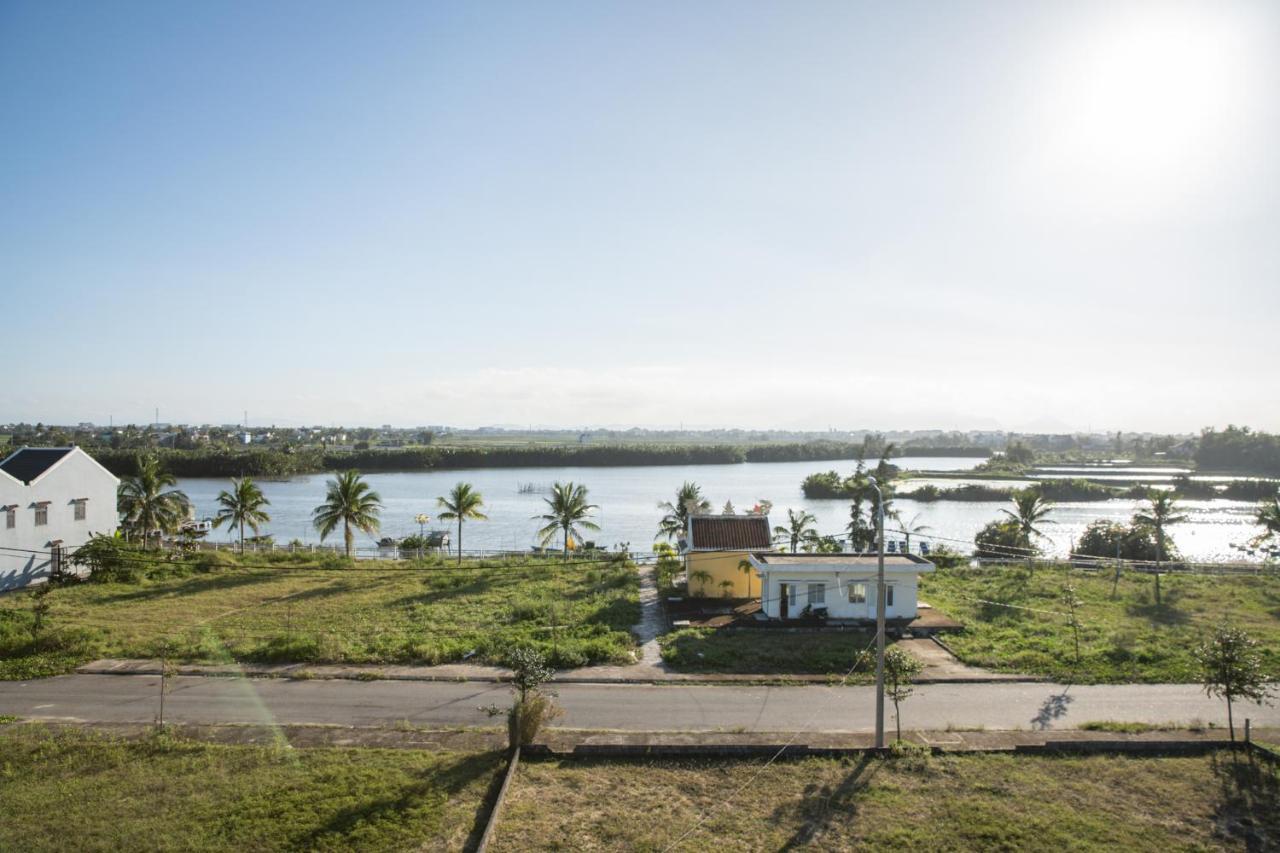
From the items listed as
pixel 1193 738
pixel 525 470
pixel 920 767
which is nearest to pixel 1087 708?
pixel 1193 738

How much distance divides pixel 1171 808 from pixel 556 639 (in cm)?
1454

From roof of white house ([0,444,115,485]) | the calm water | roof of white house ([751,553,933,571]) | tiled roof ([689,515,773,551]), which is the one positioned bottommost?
the calm water


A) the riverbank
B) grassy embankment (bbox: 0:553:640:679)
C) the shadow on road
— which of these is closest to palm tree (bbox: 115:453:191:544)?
grassy embankment (bbox: 0:553:640:679)

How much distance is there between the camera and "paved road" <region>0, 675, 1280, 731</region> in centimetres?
1561

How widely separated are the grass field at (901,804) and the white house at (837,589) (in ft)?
35.4

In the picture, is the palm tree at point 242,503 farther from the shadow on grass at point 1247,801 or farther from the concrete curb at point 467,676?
the shadow on grass at point 1247,801

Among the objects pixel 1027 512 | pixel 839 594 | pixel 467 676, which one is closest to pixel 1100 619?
pixel 839 594

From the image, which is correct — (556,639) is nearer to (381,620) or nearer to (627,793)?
(381,620)

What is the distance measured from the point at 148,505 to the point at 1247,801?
4263 cm

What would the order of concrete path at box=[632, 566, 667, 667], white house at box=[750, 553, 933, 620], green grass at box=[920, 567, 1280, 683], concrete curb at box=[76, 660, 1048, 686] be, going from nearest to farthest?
concrete curb at box=[76, 660, 1048, 686], green grass at box=[920, 567, 1280, 683], concrete path at box=[632, 566, 667, 667], white house at box=[750, 553, 933, 620]

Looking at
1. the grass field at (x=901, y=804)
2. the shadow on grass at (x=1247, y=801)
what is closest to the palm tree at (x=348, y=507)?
the grass field at (x=901, y=804)

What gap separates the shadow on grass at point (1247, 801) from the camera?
10961mm

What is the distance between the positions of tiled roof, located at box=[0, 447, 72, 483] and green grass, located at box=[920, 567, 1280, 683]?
117ft

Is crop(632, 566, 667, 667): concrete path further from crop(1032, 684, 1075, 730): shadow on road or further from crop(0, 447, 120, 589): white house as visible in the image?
crop(0, 447, 120, 589): white house
